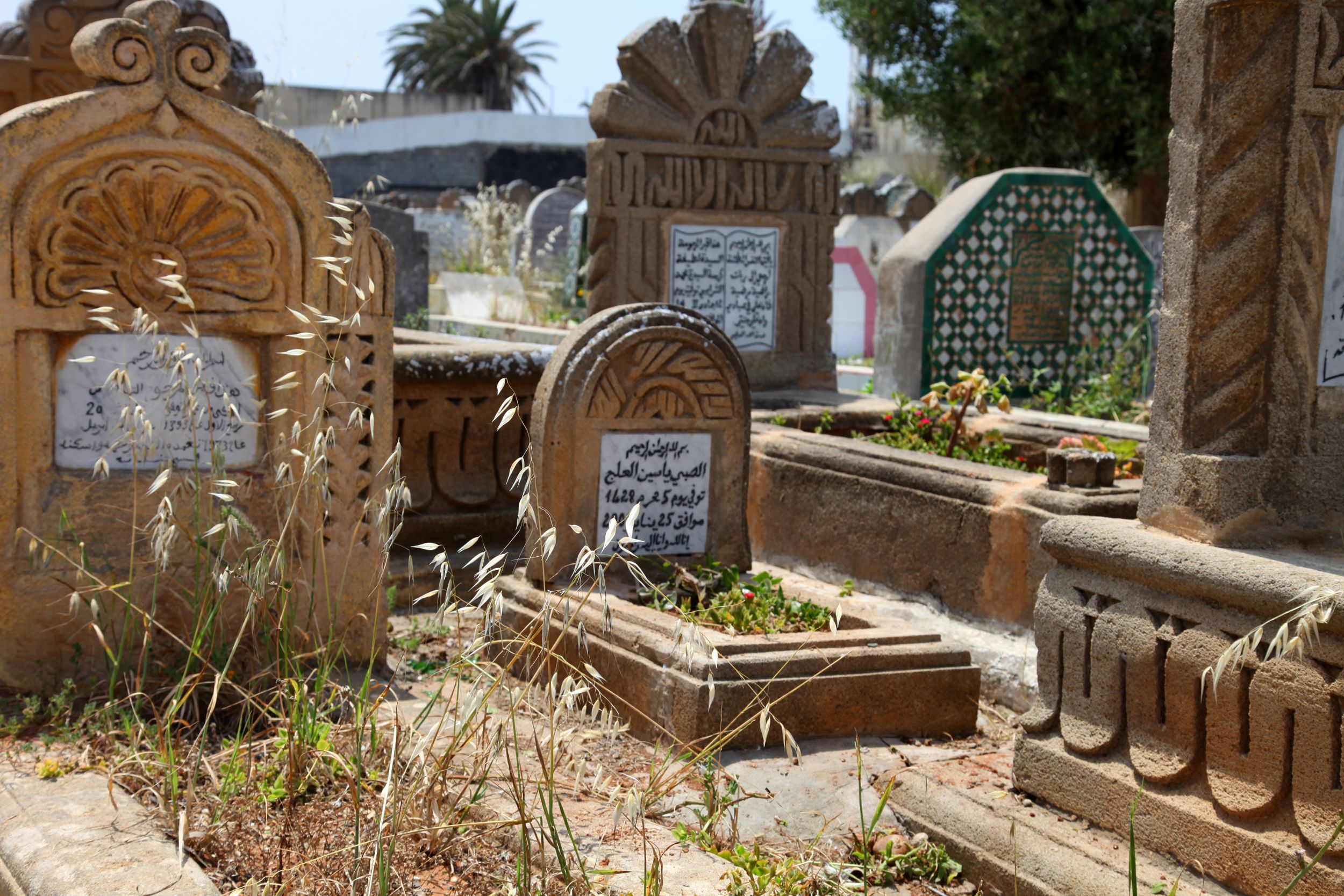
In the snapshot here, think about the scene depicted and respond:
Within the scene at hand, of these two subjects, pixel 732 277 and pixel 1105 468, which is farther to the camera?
pixel 732 277

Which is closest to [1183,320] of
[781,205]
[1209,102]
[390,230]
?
[1209,102]

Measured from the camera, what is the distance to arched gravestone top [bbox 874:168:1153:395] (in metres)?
7.39

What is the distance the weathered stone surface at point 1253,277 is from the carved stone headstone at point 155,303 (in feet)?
6.82

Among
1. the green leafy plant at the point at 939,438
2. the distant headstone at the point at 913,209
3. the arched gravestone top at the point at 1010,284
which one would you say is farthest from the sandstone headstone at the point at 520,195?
the green leafy plant at the point at 939,438

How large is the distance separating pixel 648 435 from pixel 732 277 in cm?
297

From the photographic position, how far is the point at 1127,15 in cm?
1348

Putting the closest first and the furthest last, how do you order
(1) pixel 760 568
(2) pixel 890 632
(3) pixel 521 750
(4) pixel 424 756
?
(4) pixel 424 756, (3) pixel 521 750, (2) pixel 890 632, (1) pixel 760 568

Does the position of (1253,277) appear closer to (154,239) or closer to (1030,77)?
(154,239)

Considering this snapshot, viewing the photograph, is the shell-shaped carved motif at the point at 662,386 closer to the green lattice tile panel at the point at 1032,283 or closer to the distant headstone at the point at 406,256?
the green lattice tile panel at the point at 1032,283

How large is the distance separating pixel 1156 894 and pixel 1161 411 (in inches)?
39.8

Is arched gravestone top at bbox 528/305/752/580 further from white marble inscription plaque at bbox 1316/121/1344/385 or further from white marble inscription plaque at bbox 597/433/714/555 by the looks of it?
white marble inscription plaque at bbox 1316/121/1344/385

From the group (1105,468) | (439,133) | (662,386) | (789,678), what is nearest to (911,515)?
(1105,468)

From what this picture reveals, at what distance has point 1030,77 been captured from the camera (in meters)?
14.8

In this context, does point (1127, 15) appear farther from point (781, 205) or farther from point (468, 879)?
point (468, 879)
